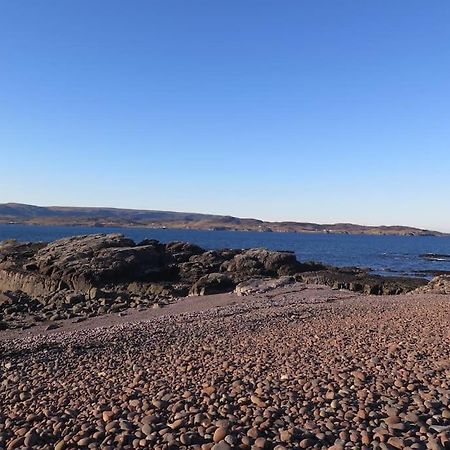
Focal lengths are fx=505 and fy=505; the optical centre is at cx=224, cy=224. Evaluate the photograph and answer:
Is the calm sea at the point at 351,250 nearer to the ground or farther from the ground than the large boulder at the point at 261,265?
nearer to the ground

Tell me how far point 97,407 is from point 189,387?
1606 mm

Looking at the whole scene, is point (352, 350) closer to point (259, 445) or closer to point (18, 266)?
point (259, 445)

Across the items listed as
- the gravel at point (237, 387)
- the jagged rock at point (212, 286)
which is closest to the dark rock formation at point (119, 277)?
the jagged rock at point (212, 286)

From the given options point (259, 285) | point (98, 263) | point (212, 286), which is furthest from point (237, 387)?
point (98, 263)

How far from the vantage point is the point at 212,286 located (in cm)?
3006

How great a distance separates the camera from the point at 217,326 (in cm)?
1507

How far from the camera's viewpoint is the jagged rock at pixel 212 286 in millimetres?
29597

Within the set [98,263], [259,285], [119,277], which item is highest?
[98,263]

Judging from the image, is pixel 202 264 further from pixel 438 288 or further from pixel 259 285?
pixel 438 288

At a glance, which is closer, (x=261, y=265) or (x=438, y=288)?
(x=438, y=288)

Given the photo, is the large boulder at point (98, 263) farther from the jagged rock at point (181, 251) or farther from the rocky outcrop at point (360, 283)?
the rocky outcrop at point (360, 283)

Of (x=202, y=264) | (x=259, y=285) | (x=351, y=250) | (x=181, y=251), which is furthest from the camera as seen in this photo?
(x=351, y=250)

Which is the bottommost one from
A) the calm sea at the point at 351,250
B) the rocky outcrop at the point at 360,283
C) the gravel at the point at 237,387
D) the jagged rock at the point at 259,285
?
the calm sea at the point at 351,250

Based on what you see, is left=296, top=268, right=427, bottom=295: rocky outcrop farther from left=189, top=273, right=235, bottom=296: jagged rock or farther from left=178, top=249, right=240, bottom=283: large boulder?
left=178, top=249, right=240, bottom=283: large boulder
